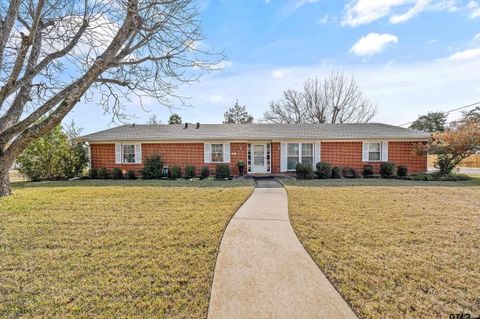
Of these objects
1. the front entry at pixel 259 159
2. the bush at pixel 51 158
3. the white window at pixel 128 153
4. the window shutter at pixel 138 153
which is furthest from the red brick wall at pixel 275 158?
the bush at pixel 51 158

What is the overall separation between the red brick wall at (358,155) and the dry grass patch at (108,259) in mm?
10696

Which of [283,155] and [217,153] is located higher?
[217,153]

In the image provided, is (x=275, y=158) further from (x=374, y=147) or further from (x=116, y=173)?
(x=116, y=173)

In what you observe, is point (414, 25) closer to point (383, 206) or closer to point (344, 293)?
point (383, 206)

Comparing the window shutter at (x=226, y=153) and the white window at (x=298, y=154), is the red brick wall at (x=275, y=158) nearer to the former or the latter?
the white window at (x=298, y=154)

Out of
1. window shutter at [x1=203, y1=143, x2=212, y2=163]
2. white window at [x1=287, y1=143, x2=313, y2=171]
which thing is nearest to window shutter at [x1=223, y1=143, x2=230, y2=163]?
window shutter at [x1=203, y1=143, x2=212, y2=163]

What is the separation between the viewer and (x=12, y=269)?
128 inches

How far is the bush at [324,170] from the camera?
14.1 meters

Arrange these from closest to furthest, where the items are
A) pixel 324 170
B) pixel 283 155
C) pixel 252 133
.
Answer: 1. pixel 324 170
2. pixel 283 155
3. pixel 252 133

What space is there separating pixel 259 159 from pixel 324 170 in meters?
4.09

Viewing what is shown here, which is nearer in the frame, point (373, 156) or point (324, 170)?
point (324, 170)

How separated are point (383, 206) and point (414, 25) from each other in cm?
817

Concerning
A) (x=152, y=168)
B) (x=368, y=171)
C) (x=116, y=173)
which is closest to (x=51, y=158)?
(x=116, y=173)

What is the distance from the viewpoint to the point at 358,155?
15.7 meters
